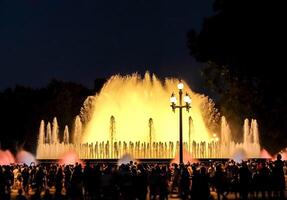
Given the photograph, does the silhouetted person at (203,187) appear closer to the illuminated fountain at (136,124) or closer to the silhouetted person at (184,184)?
the silhouetted person at (184,184)

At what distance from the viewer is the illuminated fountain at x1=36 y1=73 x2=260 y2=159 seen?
200 feet

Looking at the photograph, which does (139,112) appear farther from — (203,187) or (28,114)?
(203,187)

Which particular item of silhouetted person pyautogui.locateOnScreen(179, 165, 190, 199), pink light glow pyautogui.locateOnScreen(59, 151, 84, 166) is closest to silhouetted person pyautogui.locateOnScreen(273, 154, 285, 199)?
silhouetted person pyautogui.locateOnScreen(179, 165, 190, 199)

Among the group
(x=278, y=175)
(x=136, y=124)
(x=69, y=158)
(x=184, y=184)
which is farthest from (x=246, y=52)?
(x=136, y=124)

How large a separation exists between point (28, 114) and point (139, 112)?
3751 cm

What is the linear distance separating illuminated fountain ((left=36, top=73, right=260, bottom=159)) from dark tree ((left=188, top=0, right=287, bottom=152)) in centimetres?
2766

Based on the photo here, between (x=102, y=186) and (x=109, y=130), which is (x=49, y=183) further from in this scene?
(x=109, y=130)

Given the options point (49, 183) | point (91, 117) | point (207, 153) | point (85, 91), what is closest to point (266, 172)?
point (49, 183)

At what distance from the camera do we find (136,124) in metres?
67.8

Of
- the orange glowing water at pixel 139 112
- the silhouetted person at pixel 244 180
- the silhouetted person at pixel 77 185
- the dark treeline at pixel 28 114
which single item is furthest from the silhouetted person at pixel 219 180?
the dark treeline at pixel 28 114

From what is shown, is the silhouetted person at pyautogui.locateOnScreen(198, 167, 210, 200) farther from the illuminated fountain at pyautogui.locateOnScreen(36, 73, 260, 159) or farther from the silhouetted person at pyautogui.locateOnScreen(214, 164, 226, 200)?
the illuminated fountain at pyautogui.locateOnScreen(36, 73, 260, 159)

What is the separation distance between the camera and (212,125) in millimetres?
74812

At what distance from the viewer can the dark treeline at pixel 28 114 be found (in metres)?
102

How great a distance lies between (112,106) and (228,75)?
41.0 m
